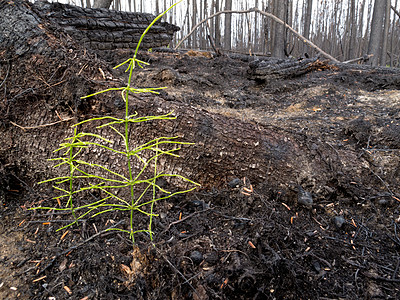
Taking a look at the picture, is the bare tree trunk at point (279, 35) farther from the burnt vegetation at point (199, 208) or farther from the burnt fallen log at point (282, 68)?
the burnt vegetation at point (199, 208)

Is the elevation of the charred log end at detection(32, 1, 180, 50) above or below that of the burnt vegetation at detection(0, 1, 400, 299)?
above

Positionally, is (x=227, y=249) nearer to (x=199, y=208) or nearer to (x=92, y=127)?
(x=199, y=208)

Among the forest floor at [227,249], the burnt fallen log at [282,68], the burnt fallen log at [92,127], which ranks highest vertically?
the burnt fallen log at [282,68]

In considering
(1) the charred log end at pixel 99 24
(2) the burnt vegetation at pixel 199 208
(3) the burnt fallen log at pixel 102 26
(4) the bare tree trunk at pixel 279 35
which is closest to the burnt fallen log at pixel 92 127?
(2) the burnt vegetation at pixel 199 208

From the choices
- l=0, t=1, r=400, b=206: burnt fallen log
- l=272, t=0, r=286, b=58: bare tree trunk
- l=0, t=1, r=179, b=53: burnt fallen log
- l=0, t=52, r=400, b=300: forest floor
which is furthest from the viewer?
l=272, t=0, r=286, b=58: bare tree trunk

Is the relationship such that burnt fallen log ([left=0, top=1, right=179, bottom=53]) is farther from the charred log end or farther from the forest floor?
the forest floor

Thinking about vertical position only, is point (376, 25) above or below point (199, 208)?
above

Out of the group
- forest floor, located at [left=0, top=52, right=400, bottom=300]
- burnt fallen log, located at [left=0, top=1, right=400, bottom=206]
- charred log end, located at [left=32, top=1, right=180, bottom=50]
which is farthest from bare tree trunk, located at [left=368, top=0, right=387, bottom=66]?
burnt fallen log, located at [left=0, top=1, right=400, bottom=206]

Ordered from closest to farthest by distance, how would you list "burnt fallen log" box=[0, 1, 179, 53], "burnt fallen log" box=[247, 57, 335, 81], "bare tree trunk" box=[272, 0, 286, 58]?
"burnt fallen log" box=[0, 1, 179, 53], "burnt fallen log" box=[247, 57, 335, 81], "bare tree trunk" box=[272, 0, 286, 58]

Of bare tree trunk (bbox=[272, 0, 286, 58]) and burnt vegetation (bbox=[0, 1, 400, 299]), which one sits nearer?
burnt vegetation (bbox=[0, 1, 400, 299])

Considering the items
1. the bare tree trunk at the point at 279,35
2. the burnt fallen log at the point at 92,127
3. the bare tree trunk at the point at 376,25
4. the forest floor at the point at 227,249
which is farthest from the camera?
the bare tree trunk at the point at 279,35

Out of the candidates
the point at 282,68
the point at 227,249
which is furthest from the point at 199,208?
the point at 282,68

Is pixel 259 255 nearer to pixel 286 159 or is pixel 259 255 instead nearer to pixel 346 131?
pixel 286 159

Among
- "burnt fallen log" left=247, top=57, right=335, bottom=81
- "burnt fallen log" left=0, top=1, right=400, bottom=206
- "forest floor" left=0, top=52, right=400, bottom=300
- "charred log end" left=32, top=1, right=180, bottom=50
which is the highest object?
"charred log end" left=32, top=1, right=180, bottom=50
